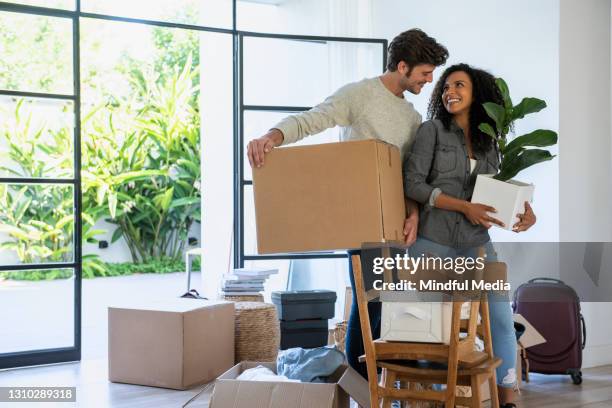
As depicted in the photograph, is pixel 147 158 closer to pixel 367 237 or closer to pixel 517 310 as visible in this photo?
pixel 517 310

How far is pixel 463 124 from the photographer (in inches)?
102

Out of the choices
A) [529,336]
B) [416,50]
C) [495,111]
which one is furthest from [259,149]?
[529,336]

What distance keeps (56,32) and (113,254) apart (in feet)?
14.5

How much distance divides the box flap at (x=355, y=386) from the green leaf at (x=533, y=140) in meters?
0.85

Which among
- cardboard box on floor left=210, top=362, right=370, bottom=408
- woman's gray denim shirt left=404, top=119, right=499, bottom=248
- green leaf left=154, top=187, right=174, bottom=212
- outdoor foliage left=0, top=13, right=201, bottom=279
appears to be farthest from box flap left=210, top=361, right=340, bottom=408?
green leaf left=154, top=187, right=174, bottom=212

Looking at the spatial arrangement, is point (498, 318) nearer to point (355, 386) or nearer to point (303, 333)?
point (355, 386)

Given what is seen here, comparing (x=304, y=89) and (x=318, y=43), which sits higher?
(x=318, y=43)

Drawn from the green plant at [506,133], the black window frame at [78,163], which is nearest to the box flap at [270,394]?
the green plant at [506,133]

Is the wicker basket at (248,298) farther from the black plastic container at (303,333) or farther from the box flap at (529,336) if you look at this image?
the box flap at (529,336)

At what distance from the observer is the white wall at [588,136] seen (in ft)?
13.4

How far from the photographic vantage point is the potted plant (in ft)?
7.73

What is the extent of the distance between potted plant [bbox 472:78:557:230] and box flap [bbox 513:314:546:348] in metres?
1.37

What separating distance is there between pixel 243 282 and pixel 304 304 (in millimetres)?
356

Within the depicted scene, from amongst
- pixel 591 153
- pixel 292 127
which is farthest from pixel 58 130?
pixel 591 153
